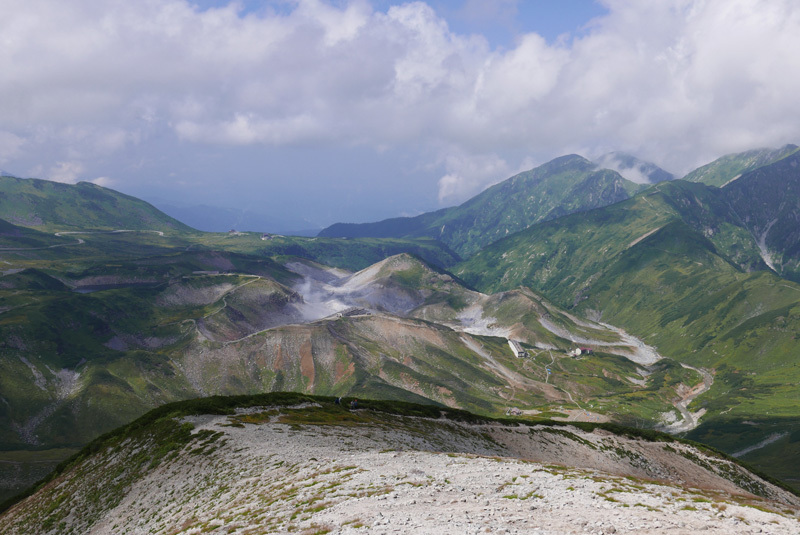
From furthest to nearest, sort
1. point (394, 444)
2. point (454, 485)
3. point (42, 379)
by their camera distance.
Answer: point (42, 379) → point (394, 444) → point (454, 485)

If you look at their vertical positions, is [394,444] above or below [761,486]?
above

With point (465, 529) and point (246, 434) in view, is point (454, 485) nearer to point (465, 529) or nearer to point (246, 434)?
point (465, 529)

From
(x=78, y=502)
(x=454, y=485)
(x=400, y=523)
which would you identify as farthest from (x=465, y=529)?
(x=78, y=502)

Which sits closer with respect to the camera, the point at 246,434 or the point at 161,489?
the point at 161,489

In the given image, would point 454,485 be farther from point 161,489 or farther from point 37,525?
point 37,525

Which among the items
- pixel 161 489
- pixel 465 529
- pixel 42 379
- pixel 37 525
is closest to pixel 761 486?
pixel 465 529

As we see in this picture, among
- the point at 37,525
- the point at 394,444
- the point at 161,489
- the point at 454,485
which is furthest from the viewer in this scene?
the point at 394,444

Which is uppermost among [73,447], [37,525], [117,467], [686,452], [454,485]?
[454,485]
